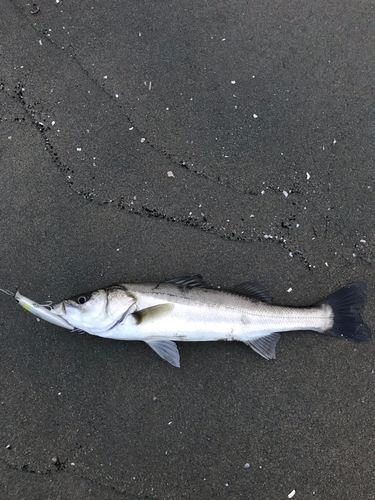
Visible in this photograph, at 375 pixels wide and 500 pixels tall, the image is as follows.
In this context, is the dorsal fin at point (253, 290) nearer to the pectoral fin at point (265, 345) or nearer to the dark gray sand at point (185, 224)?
the dark gray sand at point (185, 224)

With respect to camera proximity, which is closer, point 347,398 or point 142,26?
point 347,398

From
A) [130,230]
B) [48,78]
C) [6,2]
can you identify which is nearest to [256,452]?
[130,230]

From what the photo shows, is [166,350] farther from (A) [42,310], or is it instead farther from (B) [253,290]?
(A) [42,310]

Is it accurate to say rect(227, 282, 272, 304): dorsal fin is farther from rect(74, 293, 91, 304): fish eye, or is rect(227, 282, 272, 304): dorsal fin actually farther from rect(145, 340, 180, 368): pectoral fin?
rect(74, 293, 91, 304): fish eye

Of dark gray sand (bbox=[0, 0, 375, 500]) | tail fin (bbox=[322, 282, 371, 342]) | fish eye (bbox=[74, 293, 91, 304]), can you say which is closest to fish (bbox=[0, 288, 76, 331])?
fish eye (bbox=[74, 293, 91, 304])

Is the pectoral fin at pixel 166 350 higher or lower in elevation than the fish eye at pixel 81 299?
lower

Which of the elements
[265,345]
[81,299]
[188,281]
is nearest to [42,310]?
[81,299]

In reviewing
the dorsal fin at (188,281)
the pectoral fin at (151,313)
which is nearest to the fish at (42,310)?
the pectoral fin at (151,313)

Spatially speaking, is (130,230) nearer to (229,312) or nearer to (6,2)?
(229,312)
